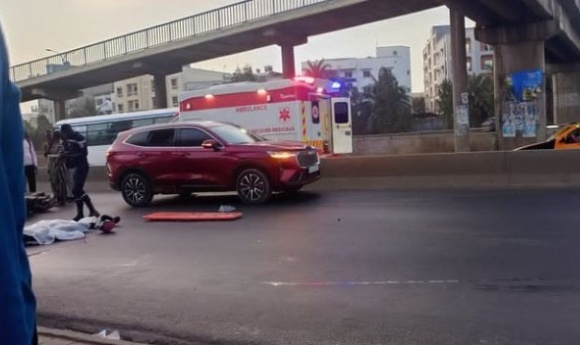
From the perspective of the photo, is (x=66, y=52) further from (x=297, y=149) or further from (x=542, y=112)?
(x=297, y=149)

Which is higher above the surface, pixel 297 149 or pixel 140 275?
pixel 297 149

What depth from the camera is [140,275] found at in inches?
288

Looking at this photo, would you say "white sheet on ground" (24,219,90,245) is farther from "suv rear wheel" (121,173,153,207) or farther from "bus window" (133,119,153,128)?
"bus window" (133,119,153,128)

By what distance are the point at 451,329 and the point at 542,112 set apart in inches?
1044

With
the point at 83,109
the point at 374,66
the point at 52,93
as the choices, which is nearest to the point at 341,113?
the point at 52,93

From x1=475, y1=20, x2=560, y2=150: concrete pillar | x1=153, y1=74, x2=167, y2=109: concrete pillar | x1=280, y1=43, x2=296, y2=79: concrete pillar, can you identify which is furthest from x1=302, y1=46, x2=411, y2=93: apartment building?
x1=475, y1=20, x2=560, y2=150: concrete pillar

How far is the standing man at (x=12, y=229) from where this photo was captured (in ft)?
4.02

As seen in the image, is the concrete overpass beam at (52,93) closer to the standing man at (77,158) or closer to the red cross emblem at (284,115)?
the red cross emblem at (284,115)

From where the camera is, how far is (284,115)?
19422 millimetres

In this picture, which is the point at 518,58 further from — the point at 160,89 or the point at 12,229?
the point at 12,229

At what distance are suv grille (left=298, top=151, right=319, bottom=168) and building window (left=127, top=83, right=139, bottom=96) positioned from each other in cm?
10896

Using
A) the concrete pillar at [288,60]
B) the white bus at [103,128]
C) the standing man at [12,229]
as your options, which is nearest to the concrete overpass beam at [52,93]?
the concrete pillar at [288,60]

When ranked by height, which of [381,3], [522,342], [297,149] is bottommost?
[522,342]

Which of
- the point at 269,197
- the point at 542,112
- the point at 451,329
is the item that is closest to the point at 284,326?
the point at 451,329
